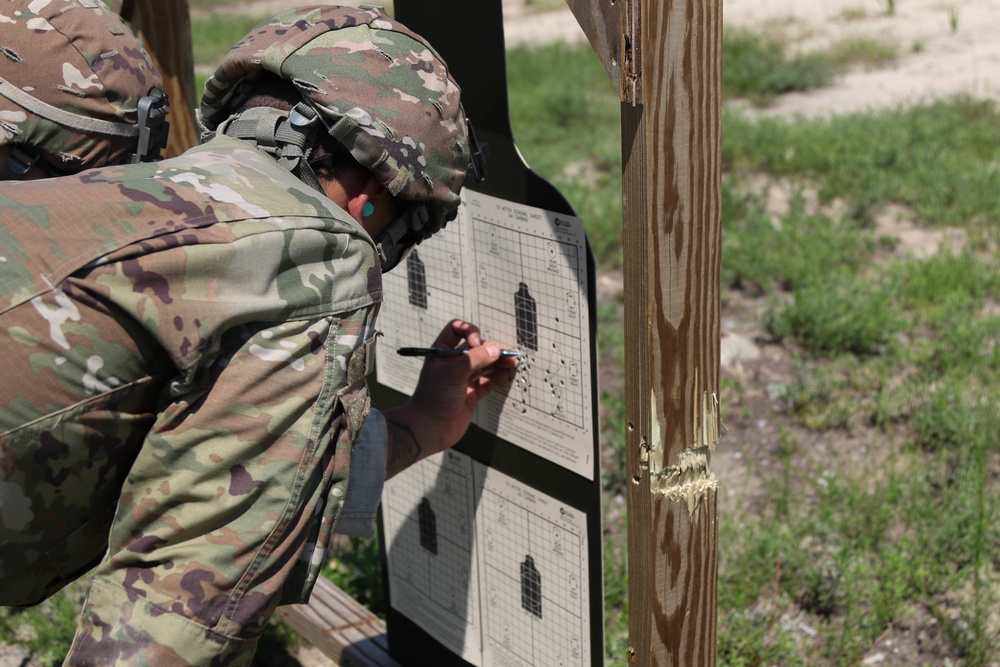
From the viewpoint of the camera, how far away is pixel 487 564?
7.90 feet

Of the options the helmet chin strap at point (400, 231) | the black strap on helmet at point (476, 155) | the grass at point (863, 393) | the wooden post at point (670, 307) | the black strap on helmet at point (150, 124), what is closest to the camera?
A: the wooden post at point (670, 307)

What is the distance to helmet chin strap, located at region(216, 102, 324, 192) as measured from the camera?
1.57 m

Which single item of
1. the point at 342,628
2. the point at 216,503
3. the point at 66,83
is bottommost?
the point at 342,628

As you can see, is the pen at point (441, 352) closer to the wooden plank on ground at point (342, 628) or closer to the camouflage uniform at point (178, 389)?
the camouflage uniform at point (178, 389)

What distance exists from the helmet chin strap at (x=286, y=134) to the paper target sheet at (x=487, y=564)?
0.90m

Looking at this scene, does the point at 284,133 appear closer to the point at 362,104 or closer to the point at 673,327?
the point at 362,104

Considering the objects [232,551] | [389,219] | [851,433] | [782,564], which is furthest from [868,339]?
[232,551]

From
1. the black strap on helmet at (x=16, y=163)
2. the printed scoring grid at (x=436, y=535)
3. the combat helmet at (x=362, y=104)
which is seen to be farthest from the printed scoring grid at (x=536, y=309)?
the black strap on helmet at (x=16, y=163)

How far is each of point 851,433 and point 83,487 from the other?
2.80 metres

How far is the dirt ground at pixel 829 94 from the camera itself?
3.03 meters

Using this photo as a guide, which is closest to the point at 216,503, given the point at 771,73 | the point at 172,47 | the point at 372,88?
the point at 372,88

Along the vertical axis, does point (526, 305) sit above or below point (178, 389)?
below

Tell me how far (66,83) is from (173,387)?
129 cm

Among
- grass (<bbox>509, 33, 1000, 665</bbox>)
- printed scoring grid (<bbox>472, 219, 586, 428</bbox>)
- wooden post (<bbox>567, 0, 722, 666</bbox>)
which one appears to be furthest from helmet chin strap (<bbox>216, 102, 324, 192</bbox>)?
grass (<bbox>509, 33, 1000, 665</bbox>)
